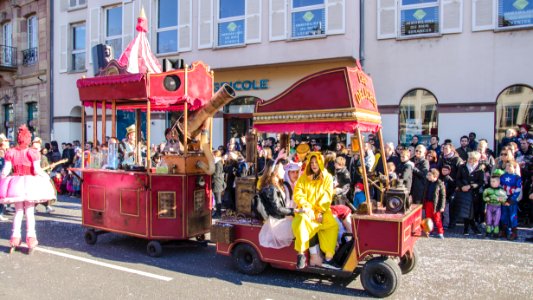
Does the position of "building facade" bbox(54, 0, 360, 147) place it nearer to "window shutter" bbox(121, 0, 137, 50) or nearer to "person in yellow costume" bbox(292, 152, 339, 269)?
"window shutter" bbox(121, 0, 137, 50)

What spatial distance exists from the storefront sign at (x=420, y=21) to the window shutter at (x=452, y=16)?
227 mm

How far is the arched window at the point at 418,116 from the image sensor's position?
12.7m

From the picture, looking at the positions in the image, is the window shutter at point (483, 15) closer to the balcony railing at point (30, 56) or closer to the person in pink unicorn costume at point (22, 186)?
the person in pink unicorn costume at point (22, 186)

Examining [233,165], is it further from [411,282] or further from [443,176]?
[411,282]

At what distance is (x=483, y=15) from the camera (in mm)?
11930

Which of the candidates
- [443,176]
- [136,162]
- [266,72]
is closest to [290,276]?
[136,162]

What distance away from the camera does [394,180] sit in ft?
18.6

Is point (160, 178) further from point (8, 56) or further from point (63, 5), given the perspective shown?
point (8, 56)

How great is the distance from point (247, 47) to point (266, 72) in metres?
1.05

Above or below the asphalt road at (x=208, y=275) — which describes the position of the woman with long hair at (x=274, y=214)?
above

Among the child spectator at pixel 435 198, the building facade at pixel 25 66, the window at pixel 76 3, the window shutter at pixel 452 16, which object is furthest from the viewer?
the building facade at pixel 25 66

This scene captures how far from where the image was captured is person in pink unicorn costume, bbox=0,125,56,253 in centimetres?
694

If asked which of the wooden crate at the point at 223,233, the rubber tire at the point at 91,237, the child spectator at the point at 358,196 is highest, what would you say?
the child spectator at the point at 358,196

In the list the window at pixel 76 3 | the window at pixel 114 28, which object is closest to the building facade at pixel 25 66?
the window at pixel 76 3
